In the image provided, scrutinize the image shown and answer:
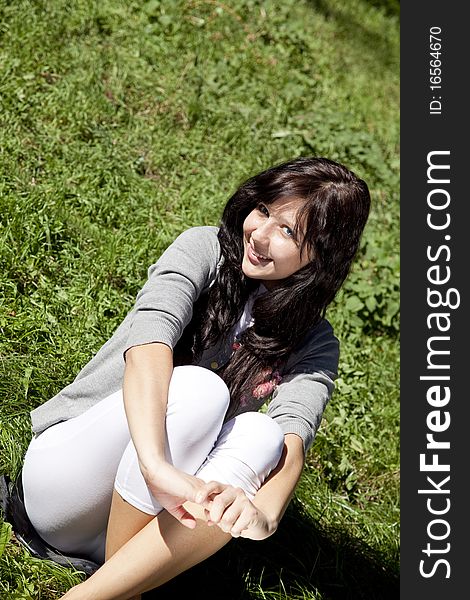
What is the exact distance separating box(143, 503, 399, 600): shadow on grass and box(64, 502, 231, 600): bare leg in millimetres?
506

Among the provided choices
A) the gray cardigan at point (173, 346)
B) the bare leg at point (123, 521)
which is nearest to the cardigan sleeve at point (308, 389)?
the gray cardigan at point (173, 346)

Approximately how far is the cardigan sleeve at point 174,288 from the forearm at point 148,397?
4cm

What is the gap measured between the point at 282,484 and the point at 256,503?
0.40 ft

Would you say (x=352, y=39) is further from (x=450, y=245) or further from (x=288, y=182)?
(x=288, y=182)

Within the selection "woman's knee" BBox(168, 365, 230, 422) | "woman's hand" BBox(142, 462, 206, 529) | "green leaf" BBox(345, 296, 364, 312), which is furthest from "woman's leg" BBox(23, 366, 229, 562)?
"green leaf" BBox(345, 296, 364, 312)

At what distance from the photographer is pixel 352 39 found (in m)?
7.69

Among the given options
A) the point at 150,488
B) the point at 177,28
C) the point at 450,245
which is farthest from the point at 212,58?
the point at 150,488

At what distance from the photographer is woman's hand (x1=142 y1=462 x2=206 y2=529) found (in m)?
2.13

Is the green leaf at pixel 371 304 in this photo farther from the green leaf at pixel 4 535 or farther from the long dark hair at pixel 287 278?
the green leaf at pixel 4 535

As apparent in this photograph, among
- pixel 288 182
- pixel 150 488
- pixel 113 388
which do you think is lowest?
pixel 150 488

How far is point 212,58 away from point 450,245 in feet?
7.05

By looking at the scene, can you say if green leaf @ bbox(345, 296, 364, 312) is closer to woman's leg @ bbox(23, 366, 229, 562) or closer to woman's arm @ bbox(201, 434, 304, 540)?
woman's arm @ bbox(201, 434, 304, 540)

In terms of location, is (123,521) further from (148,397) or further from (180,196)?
(180,196)

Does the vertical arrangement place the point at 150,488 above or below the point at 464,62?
below
